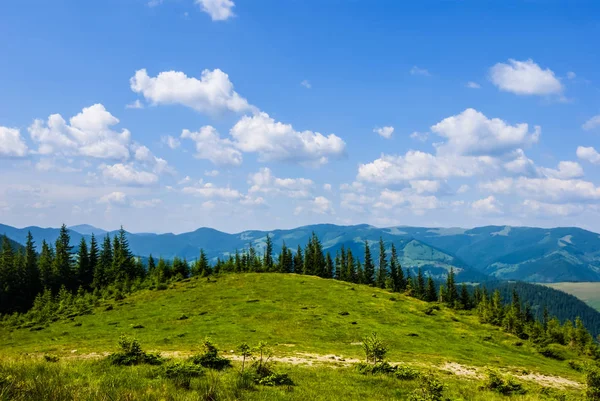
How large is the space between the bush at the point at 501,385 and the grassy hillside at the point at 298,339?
88 centimetres

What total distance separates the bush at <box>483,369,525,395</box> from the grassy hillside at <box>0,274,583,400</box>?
0.88 meters

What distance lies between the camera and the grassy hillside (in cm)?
1567

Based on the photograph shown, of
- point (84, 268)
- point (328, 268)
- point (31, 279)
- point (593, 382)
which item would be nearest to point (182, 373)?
point (593, 382)

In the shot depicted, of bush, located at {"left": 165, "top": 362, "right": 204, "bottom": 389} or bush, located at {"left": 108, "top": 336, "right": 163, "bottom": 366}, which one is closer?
bush, located at {"left": 165, "top": 362, "right": 204, "bottom": 389}

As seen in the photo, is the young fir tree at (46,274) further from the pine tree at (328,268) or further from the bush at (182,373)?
the bush at (182,373)

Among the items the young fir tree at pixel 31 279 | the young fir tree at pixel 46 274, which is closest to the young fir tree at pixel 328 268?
the young fir tree at pixel 46 274

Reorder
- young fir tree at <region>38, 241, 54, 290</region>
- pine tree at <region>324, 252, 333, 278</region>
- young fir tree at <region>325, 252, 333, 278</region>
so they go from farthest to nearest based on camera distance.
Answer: young fir tree at <region>325, 252, 333, 278</region>
pine tree at <region>324, 252, 333, 278</region>
young fir tree at <region>38, 241, 54, 290</region>

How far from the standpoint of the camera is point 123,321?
180ft

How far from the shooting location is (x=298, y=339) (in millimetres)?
43219

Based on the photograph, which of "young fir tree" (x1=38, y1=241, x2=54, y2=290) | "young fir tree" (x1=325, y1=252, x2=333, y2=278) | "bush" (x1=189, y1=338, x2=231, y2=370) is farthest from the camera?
"young fir tree" (x1=325, y1=252, x2=333, y2=278)

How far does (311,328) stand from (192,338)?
17.4m

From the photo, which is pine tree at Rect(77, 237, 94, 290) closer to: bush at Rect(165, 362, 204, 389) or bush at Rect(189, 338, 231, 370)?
bush at Rect(189, 338, 231, 370)

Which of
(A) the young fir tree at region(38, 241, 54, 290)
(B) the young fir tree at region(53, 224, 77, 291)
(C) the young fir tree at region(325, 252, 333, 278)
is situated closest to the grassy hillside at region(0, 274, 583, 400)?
(B) the young fir tree at region(53, 224, 77, 291)

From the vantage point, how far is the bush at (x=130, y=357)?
17450mm
